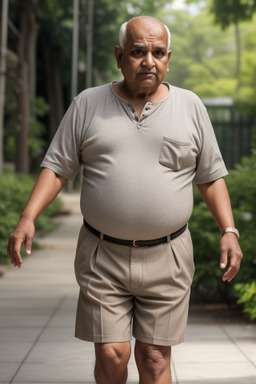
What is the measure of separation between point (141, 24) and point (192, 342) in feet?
13.6

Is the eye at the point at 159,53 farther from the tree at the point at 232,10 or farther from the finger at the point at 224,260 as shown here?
the tree at the point at 232,10

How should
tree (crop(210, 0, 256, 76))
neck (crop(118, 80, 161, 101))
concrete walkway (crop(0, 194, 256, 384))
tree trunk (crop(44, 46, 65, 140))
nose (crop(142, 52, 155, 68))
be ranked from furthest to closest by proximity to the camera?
tree trunk (crop(44, 46, 65, 140)), tree (crop(210, 0, 256, 76)), concrete walkway (crop(0, 194, 256, 384)), neck (crop(118, 80, 161, 101)), nose (crop(142, 52, 155, 68))

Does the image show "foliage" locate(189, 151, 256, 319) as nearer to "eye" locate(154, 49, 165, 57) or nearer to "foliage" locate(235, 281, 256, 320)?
"foliage" locate(235, 281, 256, 320)

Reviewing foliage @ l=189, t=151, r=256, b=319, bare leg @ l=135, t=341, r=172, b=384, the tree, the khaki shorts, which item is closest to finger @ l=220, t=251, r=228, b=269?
the khaki shorts

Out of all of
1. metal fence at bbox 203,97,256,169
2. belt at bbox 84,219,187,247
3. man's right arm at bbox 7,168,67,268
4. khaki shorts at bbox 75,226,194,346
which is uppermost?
man's right arm at bbox 7,168,67,268

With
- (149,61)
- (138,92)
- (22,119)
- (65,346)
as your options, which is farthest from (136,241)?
(22,119)

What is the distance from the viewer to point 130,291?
14.1 ft

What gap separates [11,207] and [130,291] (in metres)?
12.5

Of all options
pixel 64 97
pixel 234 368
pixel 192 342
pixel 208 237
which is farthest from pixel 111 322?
pixel 64 97

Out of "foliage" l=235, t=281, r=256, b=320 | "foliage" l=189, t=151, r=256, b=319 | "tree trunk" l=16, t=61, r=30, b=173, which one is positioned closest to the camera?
"foliage" l=235, t=281, r=256, b=320

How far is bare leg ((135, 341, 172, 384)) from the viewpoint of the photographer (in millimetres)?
4242

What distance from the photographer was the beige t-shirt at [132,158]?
13.8ft

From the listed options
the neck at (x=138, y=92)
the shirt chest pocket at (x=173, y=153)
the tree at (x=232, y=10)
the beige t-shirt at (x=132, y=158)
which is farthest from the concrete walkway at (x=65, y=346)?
the tree at (x=232, y=10)

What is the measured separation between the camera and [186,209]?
14.2 feet
